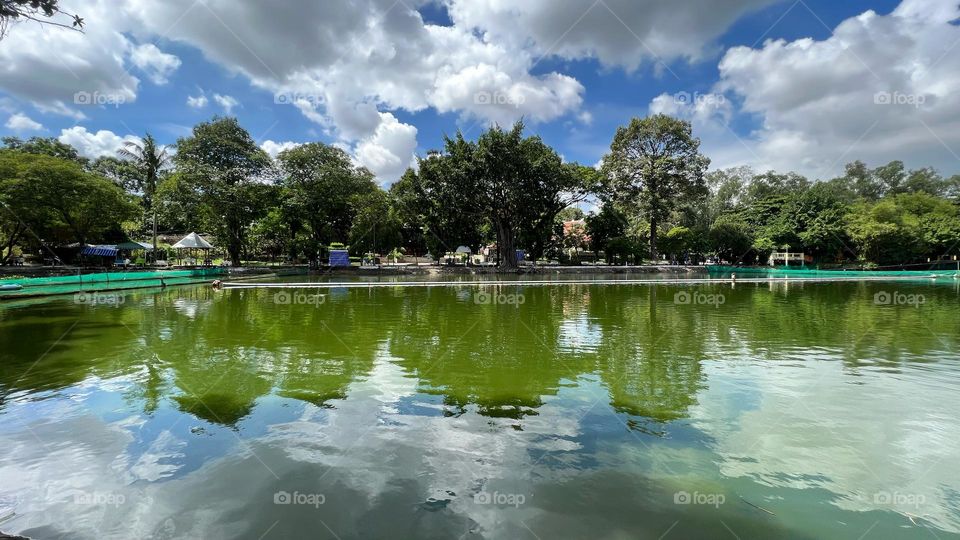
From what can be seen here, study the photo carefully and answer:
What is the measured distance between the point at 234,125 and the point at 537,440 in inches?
2186

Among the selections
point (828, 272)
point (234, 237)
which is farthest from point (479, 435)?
point (828, 272)

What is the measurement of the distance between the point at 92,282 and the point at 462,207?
84.7 ft

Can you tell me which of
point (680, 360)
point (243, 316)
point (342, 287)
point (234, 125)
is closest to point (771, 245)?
point (342, 287)

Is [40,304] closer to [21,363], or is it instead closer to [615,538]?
[21,363]

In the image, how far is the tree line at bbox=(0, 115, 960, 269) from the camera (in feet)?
123

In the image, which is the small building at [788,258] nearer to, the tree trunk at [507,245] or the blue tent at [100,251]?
the tree trunk at [507,245]

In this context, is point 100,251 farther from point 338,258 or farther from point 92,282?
point 338,258

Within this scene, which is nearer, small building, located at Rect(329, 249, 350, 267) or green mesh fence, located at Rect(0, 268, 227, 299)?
green mesh fence, located at Rect(0, 268, 227, 299)

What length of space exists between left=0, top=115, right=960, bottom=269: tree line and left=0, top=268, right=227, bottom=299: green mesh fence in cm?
991

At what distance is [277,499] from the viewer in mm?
3998

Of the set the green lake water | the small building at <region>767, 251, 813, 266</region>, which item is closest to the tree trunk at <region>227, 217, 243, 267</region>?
the green lake water

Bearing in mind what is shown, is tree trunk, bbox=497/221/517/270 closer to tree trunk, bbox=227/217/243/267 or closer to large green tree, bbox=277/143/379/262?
large green tree, bbox=277/143/379/262

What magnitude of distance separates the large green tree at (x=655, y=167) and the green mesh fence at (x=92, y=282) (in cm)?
3865

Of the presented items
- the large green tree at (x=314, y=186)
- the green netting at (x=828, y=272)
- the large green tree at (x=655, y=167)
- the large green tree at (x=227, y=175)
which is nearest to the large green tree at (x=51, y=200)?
the large green tree at (x=227, y=175)
